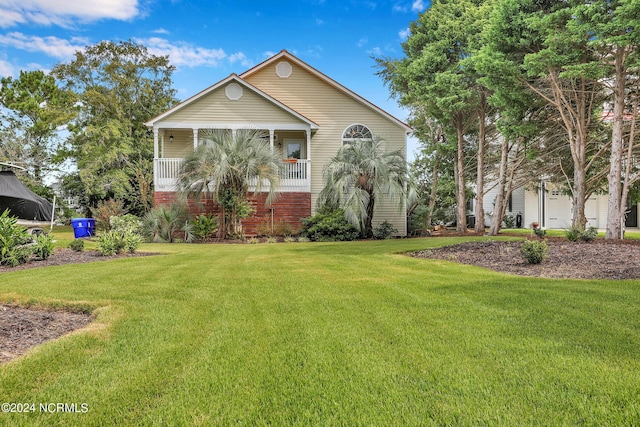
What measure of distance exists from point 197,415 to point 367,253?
7961 mm

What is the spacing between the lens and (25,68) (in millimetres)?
25734

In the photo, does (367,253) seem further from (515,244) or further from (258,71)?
(258,71)

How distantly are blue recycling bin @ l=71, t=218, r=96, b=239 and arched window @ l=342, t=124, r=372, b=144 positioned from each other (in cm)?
1185

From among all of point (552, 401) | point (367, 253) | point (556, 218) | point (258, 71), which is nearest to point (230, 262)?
point (367, 253)

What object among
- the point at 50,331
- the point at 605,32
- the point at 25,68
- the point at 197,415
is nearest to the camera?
the point at 197,415

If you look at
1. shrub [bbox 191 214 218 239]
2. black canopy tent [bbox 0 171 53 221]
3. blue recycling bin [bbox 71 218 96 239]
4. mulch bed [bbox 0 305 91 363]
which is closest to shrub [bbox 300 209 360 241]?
shrub [bbox 191 214 218 239]

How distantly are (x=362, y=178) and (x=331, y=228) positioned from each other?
2183 millimetres

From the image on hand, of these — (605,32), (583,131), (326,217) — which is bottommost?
(326,217)

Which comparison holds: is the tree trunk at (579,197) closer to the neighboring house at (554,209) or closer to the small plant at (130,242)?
the neighboring house at (554,209)

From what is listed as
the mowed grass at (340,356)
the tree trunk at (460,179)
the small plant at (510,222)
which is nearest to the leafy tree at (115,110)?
the tree trunk at (460,179)

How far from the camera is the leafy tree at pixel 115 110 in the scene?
22891mm

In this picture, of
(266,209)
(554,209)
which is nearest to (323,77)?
(266,209)

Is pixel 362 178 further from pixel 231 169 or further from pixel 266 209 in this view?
pixel 231 169

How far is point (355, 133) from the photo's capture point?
60.5ft
